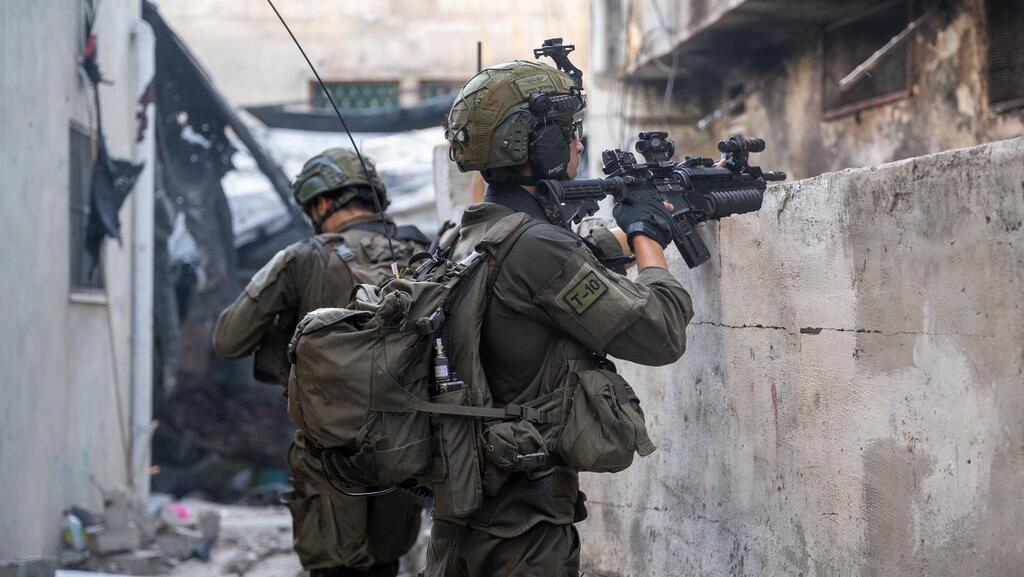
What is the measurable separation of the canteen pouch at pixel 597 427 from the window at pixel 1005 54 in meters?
5.00

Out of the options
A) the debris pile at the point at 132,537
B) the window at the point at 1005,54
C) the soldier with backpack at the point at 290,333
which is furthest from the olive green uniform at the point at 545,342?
the window at the point at 1005,54

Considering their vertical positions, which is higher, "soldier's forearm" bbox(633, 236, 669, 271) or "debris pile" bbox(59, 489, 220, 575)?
"soldier's forearm" bbox(633, 236, 669, 271)

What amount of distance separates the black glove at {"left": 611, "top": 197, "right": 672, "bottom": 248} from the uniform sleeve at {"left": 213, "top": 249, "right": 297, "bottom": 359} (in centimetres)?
180

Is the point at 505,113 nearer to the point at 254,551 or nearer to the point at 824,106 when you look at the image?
the point at 254,551

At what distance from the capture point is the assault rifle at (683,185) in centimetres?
308

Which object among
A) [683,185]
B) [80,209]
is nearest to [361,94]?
[80,209]

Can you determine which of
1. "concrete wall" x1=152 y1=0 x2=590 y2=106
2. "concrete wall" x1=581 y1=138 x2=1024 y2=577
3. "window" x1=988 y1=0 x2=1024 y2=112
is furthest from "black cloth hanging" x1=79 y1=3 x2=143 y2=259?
"concrete wall" x1=152 y1=0 x2=590 y2=106

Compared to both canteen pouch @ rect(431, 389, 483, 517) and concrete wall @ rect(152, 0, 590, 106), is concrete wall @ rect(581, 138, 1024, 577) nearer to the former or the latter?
canteen pouch @ rect(431, 389, 483, 517)

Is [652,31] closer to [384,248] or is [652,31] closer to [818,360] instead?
[384,248]

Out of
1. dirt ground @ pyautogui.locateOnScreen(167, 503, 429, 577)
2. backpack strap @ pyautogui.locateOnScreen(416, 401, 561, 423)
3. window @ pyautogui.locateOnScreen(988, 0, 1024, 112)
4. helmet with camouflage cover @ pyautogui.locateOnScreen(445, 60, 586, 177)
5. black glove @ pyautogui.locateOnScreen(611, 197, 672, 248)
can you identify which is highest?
Answer: window @ pyautogui.locateOnScreen(988, 0, 1024, 112)

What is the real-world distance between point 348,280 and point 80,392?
11.3ft

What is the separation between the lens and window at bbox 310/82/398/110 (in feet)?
62.0

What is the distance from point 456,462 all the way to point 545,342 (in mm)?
370

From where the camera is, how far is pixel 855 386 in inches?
118
